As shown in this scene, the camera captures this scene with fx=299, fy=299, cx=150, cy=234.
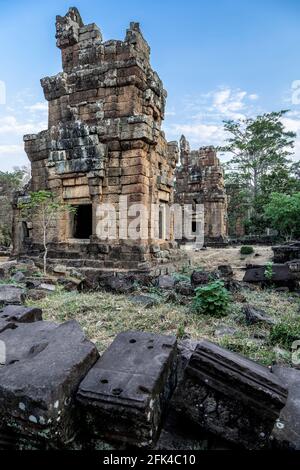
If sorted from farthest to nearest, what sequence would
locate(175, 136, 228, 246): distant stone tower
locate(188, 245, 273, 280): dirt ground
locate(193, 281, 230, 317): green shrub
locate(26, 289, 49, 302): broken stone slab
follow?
locate(175, 136, 228, 246): distant stone tower → locate(188, 245, 273, 280): dirt ground → locate(26, 289, 49, 302): broken stone slab → locate(193, 281, 230, 317): green shrub

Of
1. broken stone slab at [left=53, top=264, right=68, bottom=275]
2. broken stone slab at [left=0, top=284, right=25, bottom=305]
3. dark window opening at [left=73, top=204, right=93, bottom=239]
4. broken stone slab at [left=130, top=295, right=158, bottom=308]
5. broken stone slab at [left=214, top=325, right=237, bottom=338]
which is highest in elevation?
dark window opening at [left=73, top=204, right=93, bottom=239]

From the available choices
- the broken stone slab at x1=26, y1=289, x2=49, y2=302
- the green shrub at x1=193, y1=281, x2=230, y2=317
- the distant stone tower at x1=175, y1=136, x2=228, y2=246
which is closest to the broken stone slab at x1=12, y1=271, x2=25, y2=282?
the broken stone slab at x1=26, y1=289, x2=49, y2=302

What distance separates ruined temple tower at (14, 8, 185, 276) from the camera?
831 centimetres

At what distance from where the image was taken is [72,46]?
937cm

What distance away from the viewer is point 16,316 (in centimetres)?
344

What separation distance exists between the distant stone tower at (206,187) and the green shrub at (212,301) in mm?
13804

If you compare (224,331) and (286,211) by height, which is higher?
(286,211)

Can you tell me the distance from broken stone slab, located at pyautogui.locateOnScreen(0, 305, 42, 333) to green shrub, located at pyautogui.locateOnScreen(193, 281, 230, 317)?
2479 mm

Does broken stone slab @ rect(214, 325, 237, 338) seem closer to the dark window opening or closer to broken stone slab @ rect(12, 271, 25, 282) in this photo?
broken stone slab @ rect(12, 271, 25, 282)

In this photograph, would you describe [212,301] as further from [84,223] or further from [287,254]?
[84,223]

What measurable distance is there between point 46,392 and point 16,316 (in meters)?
1.91

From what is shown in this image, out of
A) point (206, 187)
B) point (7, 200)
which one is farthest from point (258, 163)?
point (7, 200)

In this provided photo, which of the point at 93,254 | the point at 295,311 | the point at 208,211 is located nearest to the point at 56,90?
the point at 93,254

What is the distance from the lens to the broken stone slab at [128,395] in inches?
67.7
